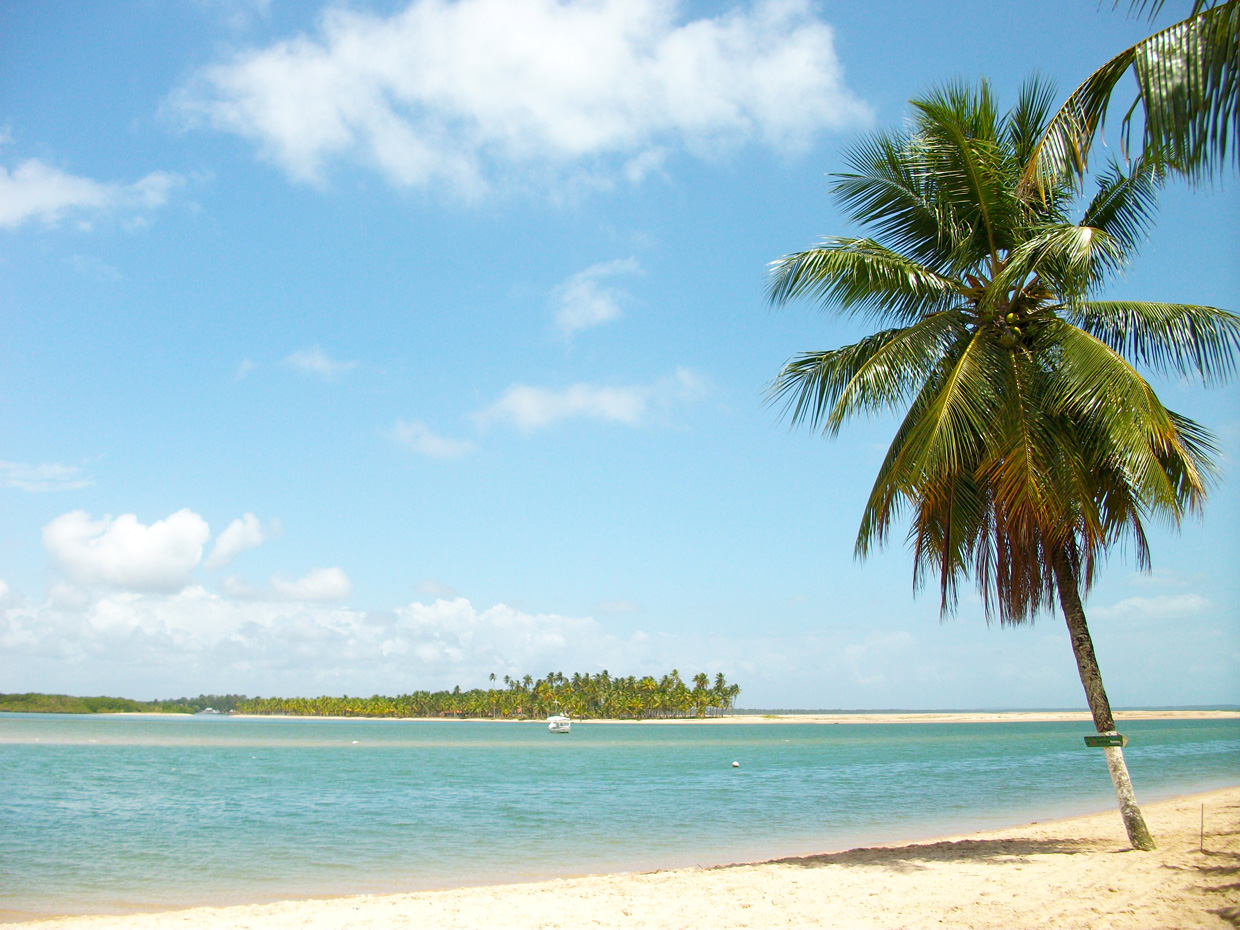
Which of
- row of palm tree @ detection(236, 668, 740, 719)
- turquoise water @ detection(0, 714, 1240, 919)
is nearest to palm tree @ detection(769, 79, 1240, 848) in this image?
turquoise water @ detection(0, 714, 1240, 919)

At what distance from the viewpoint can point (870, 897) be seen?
8.70 m

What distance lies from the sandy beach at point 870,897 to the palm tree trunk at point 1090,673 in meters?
0.35

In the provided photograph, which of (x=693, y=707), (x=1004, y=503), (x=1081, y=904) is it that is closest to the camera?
(x=1081, y=904)

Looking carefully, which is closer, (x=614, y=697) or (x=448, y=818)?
(x=448, y=818)

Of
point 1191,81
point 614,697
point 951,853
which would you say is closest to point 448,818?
point 951,853

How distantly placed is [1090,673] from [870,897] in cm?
387

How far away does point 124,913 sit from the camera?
38.2 ft

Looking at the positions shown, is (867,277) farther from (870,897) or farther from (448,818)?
(448,818)

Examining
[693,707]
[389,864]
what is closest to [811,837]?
[389,864]

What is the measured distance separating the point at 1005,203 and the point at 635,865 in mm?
12862

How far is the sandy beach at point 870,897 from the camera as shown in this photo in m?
7.61

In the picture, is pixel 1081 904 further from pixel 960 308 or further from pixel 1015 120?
pixel 1015 120

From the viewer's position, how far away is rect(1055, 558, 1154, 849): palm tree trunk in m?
9.59

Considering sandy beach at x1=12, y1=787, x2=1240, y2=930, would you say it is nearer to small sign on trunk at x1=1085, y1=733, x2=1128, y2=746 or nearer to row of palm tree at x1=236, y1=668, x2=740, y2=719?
small sign on trunk at x1=1085, y1=733, x2=1128, y2=746
